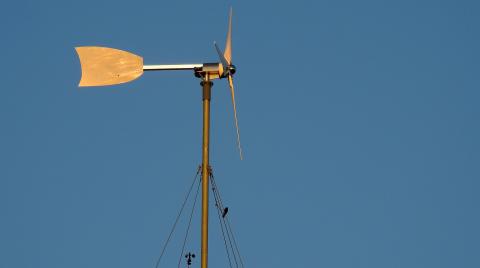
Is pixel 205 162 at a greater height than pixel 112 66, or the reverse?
pixel 112 66

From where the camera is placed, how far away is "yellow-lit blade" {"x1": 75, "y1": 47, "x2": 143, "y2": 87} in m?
27.5

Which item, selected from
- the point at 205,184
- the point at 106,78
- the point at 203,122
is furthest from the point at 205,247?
the point at 106,78

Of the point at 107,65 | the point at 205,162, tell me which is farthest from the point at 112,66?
the point at 205,162

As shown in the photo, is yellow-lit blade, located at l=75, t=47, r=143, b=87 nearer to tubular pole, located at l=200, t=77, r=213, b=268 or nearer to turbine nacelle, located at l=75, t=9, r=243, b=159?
turbine nacelle, located at l=75, t=9, r=243, b=159

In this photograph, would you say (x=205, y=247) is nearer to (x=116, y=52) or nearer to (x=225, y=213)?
(x=225, y=213)

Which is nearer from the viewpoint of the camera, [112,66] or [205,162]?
[205,162]

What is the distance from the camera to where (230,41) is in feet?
95.1

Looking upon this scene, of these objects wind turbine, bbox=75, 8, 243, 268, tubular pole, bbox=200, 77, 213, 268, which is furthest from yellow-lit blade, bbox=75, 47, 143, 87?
tubular pole, bbox=200, 77, 213, 268

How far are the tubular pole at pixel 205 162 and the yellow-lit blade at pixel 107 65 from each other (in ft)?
9.45

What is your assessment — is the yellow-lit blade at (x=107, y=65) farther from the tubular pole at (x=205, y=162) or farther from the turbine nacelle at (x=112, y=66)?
the tubular pole at (x=205, y=162)

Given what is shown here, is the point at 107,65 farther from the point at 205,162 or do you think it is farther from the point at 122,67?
the point at 205,162

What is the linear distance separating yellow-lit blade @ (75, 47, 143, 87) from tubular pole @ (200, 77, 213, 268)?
2880 millimetres

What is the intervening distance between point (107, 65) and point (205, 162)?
545cm

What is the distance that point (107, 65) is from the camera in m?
27.8
